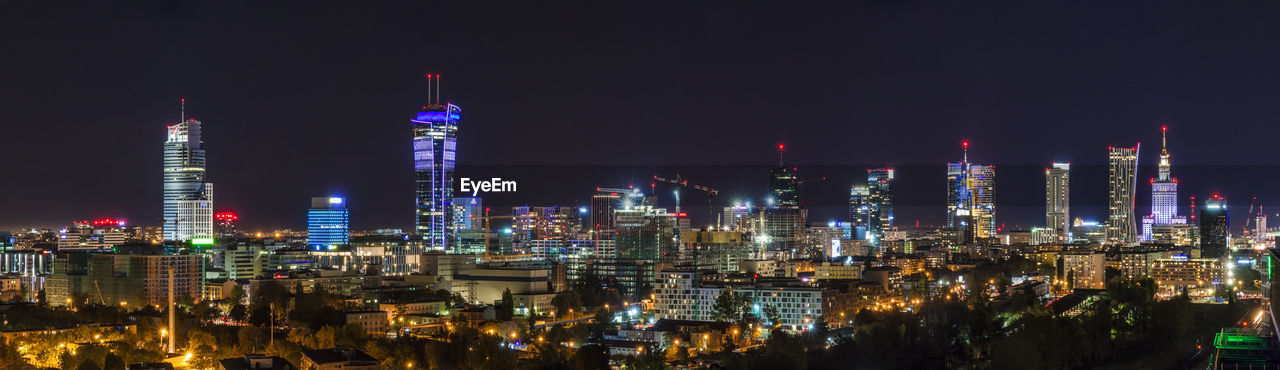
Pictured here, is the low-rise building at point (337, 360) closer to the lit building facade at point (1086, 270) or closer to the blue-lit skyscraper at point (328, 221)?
the lit building facade at point (1086, 270)

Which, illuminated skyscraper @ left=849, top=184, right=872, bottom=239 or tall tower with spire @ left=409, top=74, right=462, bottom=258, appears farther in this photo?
illuminated skyscraper @ left=849, top=184, right=872, bottom=239

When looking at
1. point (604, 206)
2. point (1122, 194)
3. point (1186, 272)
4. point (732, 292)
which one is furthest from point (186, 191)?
point (1122, 194)

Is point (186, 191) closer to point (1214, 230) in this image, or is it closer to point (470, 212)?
point (470, 212)

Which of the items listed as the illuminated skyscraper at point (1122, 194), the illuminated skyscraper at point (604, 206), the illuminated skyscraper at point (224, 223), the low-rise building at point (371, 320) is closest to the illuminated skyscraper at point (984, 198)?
the illuminated skyscraper at point (1122, 194)

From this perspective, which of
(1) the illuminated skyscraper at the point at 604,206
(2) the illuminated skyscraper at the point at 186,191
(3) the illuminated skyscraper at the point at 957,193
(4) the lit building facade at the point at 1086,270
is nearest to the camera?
(4) the lit building facade at the point at 1086,270

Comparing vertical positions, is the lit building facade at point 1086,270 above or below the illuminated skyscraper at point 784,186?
below

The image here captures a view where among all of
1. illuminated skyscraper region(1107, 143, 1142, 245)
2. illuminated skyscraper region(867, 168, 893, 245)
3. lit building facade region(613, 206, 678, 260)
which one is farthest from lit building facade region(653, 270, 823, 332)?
illuminated skyscraper region(867, 168, 893, 245)

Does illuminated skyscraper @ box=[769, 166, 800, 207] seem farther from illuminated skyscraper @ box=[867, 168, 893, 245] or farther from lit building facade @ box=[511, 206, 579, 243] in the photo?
illuminated skyscraper @ box=[867, 168, 893, 245]

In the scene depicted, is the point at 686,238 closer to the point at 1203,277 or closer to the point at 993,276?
the point at 993,276
